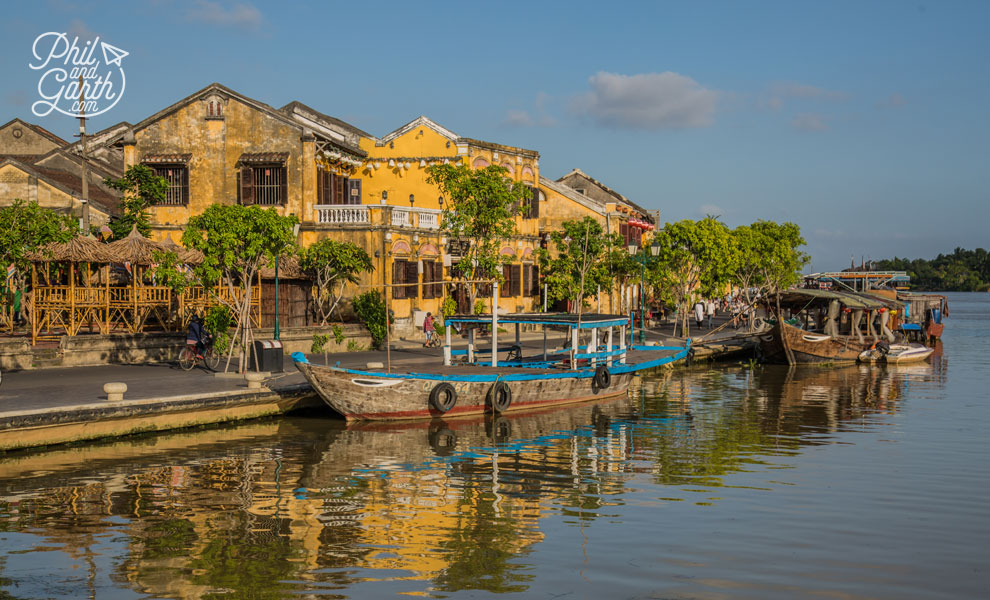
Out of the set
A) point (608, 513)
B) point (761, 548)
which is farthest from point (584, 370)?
point (761, 548)

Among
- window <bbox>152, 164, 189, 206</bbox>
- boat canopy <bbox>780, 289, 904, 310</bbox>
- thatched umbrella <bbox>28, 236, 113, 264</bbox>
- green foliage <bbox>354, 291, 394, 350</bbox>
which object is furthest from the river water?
boat canopy <bbox>780, 289, 904, 310</bbox>

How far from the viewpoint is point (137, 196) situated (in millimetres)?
37000

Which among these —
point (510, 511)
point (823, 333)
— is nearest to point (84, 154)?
point (510, 511)

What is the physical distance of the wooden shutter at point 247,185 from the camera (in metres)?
37.8

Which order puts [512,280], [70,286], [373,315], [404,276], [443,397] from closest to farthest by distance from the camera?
[443,397] < [70,286] < [373,315] < [404,276] < [512,280]

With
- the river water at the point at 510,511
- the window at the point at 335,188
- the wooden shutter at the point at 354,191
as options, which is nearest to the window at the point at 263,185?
the window at the point at 335,188

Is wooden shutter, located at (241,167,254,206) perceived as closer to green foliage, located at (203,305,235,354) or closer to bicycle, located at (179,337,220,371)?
green foliage, located at (203,305,235,354)

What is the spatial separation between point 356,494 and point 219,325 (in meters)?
14.4

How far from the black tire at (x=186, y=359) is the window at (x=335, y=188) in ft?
41.0

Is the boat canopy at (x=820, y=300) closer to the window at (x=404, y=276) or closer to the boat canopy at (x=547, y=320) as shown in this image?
the window at (x=404, y=276)

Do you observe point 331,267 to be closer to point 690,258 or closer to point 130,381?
point 130,381

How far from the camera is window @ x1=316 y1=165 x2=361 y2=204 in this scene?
38656 millimetres

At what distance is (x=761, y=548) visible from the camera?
42.3 feet

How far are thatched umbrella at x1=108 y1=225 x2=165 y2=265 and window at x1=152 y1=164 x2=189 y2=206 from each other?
28.6ft
